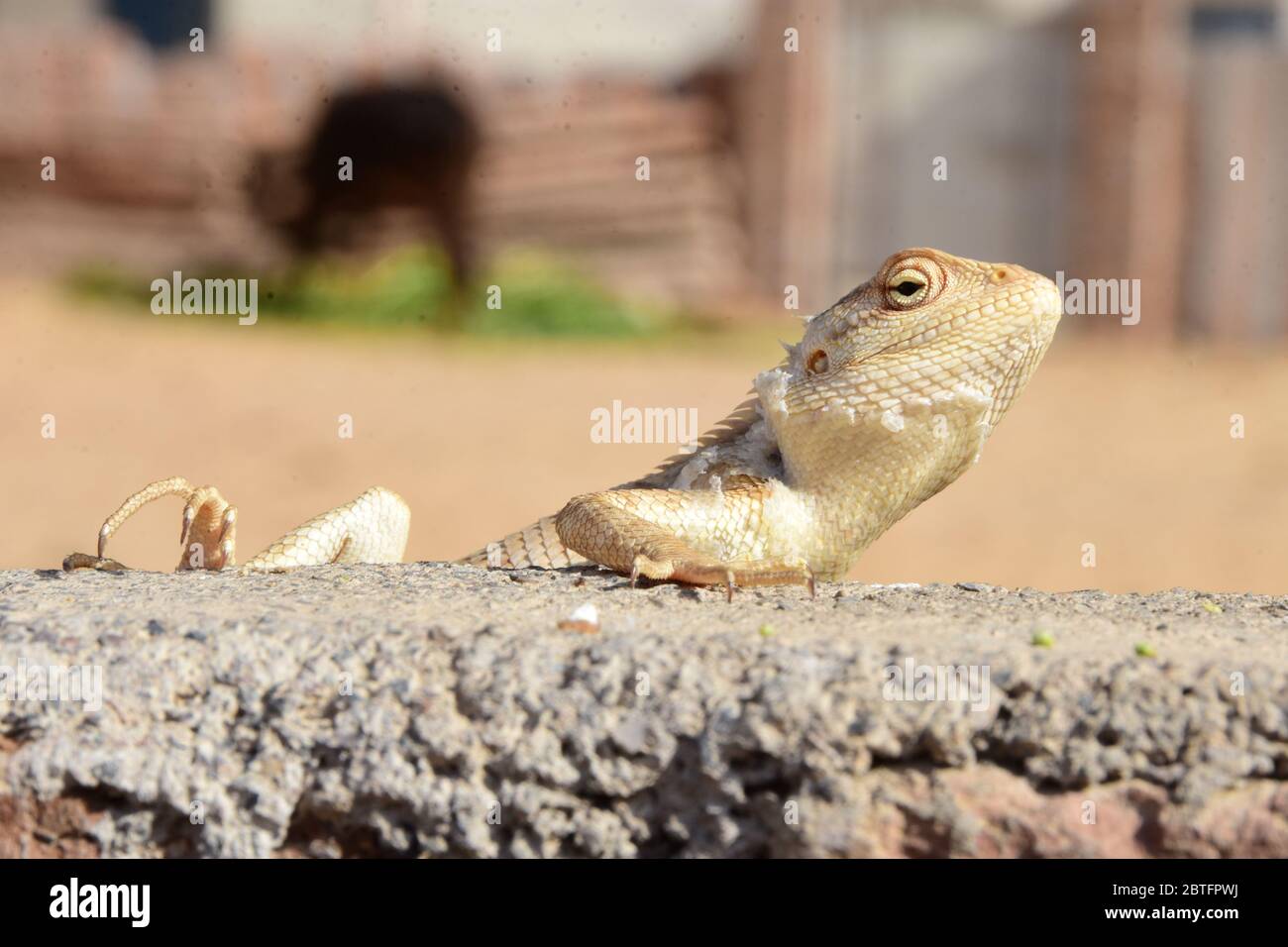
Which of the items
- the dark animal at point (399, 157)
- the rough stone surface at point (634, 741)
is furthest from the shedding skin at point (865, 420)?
the dark animal at point (399, 157)

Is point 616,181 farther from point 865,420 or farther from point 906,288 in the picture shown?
point 865,420

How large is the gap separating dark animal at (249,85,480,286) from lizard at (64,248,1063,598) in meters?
16.7

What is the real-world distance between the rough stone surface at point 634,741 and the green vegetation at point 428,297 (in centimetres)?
1774

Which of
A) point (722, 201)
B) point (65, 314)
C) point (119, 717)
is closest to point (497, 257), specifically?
point (722, 201)

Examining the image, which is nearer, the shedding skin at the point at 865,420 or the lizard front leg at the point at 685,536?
the lizard front leg at the point at 685,536

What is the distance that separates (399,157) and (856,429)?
57.7 ft

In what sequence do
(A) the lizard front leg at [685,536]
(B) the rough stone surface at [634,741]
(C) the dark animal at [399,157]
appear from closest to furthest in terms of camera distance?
(B) the rough stone surface at [634,741]
(A) the lizard front leg at [685,536]
(C) the dark animal at [399,157]

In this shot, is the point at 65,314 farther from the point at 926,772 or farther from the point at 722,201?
the point at 926,772

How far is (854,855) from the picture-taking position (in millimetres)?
3045

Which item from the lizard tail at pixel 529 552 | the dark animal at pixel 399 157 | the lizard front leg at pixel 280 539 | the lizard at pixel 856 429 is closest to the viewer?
the lizard at pixel 856 429

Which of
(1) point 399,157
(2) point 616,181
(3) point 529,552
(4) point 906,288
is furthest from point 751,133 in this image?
(4) point 906,288

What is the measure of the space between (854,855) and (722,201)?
824 inches

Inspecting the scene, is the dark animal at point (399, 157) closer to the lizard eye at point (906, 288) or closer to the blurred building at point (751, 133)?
the blurred building at point (751, 133)

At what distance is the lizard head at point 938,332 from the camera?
14.3 feet
